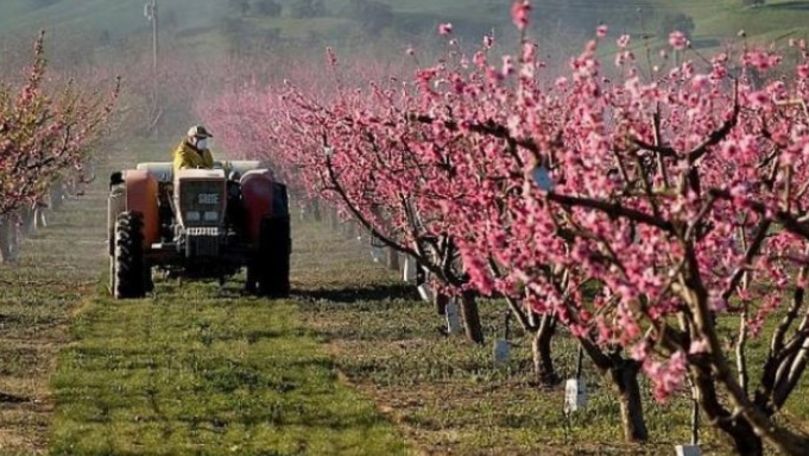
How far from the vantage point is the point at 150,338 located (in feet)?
64.4

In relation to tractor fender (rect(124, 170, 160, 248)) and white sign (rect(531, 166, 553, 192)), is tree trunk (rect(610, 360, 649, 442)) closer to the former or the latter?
white sign (rect(531, 166, 553, 192))

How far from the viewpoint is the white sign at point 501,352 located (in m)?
16.7

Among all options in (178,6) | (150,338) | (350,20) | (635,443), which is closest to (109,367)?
(150,338)

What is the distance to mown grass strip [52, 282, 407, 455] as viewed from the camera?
13070mm

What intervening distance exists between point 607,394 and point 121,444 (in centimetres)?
459

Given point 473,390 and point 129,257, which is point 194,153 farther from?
point 473,390

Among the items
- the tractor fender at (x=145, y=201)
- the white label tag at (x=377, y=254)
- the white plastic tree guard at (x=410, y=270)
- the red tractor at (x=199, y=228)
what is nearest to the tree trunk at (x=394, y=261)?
the white label tag at (x=377, y=254)

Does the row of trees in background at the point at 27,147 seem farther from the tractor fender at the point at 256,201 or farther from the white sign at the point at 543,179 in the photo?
the white sign at the point at 543,179

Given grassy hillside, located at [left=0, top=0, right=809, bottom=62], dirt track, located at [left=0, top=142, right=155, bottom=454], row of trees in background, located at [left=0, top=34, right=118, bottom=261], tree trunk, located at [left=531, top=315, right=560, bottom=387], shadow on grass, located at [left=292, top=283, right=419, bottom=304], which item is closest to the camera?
dirt track, located at [left=0, top=142, right=155, bottom=454]

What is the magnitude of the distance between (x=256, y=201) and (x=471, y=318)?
5642mm

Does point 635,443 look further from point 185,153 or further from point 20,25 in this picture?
point 20,25

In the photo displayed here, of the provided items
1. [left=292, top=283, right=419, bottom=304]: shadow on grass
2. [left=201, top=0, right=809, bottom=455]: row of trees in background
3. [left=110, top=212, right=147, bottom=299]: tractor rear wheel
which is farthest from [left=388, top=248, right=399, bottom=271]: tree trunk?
[left=201, top=0, right=809, bottom=455]: row of trees in background

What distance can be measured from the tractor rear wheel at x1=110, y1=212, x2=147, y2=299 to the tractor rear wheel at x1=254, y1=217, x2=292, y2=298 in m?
1.68

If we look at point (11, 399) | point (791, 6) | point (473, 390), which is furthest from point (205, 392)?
point (791, 6)
